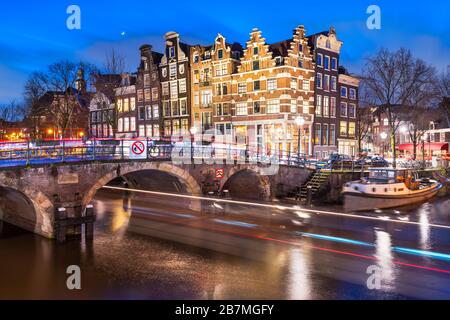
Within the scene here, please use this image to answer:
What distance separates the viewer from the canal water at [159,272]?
1149 centimetres

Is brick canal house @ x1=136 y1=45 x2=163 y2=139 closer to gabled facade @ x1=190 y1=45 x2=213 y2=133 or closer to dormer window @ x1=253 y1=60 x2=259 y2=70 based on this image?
gabled facade @ x1=190 y1=45 x2=213 y2=133

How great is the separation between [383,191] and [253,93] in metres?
23.5

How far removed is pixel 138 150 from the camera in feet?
72.2

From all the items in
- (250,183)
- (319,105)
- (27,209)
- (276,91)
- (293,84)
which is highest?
(293,84)

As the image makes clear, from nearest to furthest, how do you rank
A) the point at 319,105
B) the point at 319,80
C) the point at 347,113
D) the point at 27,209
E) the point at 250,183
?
the point at 27,209
the point at 250,183
the point at 319,80
the point at 319,105
the point at 347,113

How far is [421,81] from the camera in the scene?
34719mm

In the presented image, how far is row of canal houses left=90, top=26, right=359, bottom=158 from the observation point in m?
43.5

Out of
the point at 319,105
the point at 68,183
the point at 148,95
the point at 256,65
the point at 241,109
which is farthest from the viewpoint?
the point at 148,95

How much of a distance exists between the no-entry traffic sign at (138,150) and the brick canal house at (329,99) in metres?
28.7

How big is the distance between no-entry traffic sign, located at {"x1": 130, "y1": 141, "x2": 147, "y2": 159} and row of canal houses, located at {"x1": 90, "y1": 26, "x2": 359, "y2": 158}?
1992cm

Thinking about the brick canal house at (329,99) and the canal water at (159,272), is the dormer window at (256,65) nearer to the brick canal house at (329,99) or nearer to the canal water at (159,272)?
the brick canal house at (329,99)

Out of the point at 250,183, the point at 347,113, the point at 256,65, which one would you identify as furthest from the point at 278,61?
the point at 250,183

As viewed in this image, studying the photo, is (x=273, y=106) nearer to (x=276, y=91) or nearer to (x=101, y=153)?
(x=276, y=91)

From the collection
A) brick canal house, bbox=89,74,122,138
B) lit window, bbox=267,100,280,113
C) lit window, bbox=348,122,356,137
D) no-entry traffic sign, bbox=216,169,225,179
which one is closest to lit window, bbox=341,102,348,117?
lit window, bbox=348,122,356,137
